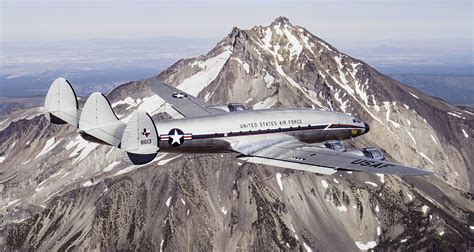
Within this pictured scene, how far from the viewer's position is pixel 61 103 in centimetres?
5950

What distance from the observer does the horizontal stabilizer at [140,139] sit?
49469 millimetres

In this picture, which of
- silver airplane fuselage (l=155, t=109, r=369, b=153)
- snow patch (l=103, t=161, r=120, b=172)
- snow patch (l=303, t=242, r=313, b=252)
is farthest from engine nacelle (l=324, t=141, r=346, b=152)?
snow patch (l=103, t=161, r=120, b=172)

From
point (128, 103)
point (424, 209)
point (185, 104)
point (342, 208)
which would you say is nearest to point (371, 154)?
point (185, 104)

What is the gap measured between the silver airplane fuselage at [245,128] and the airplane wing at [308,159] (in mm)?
1694

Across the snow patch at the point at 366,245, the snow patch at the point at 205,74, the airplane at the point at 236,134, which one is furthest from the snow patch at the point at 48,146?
the airplane at the point at 236,134

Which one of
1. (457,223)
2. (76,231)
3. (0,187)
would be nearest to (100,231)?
(76,231)

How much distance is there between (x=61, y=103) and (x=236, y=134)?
2297cm

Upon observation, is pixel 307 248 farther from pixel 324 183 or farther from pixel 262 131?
pixel 262 131

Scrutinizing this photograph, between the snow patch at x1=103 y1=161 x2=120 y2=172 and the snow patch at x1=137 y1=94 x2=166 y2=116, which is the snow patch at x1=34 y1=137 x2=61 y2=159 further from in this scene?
the snow patch at x1=137 y1=94 x2=166 y2=116

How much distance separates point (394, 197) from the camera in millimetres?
163250

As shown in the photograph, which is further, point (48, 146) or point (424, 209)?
point (48, 146)

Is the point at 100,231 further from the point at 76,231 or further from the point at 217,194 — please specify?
the point at 217,194

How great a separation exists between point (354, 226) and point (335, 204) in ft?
33.0

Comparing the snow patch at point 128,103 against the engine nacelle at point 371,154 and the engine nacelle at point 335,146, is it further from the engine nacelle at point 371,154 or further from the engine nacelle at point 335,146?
the engine nacelle at point 371,154
